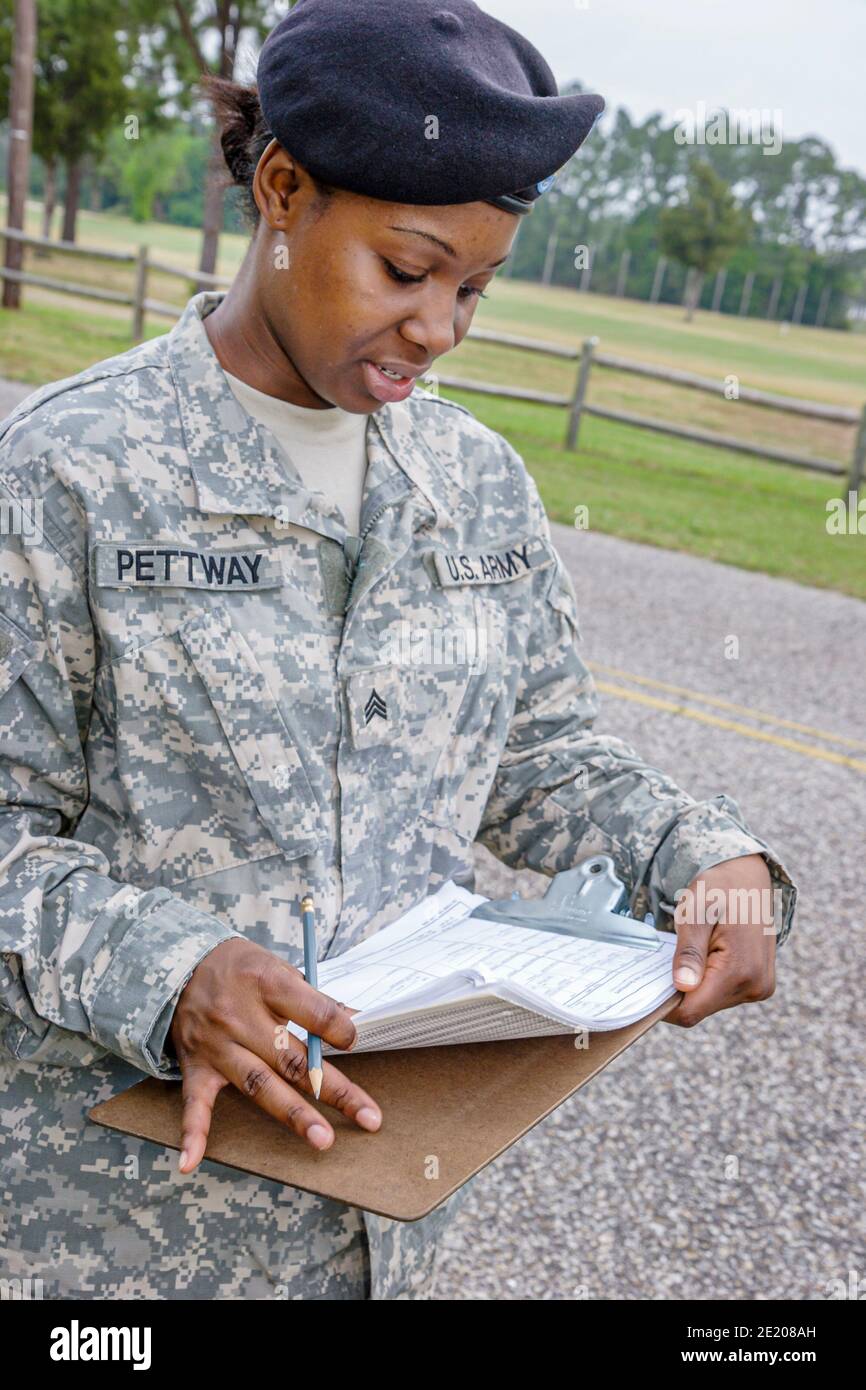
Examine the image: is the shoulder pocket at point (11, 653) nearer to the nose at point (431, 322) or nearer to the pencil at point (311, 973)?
the pencil at point (311, 973)

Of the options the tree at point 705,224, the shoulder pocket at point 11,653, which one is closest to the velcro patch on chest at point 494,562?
the shoulder pocket at point 11,653

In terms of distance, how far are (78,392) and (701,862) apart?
2.71 ft

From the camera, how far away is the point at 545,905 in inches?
59.3

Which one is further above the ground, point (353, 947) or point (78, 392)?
point (78, 392)

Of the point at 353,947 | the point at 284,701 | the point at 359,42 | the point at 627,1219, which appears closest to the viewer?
the point at 359,42

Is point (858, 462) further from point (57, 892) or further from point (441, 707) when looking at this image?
point (57, 892)

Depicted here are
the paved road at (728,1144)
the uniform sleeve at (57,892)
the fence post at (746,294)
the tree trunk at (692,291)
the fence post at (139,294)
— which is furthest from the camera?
the fence post at (746,294)

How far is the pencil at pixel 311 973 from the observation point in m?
1.10

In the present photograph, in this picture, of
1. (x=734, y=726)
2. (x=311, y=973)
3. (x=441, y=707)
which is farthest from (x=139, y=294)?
(x=311, y=973)

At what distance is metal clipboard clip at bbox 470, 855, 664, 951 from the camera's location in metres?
1.46

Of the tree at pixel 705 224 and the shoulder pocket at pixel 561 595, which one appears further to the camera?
→ the tree at pixel 705 224

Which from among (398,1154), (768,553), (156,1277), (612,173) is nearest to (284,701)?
(398,1154)

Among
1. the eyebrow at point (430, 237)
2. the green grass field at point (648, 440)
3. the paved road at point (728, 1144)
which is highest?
the eyebrow at point (430, 237)

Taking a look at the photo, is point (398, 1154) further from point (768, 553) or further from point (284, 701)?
point (768, 553)
